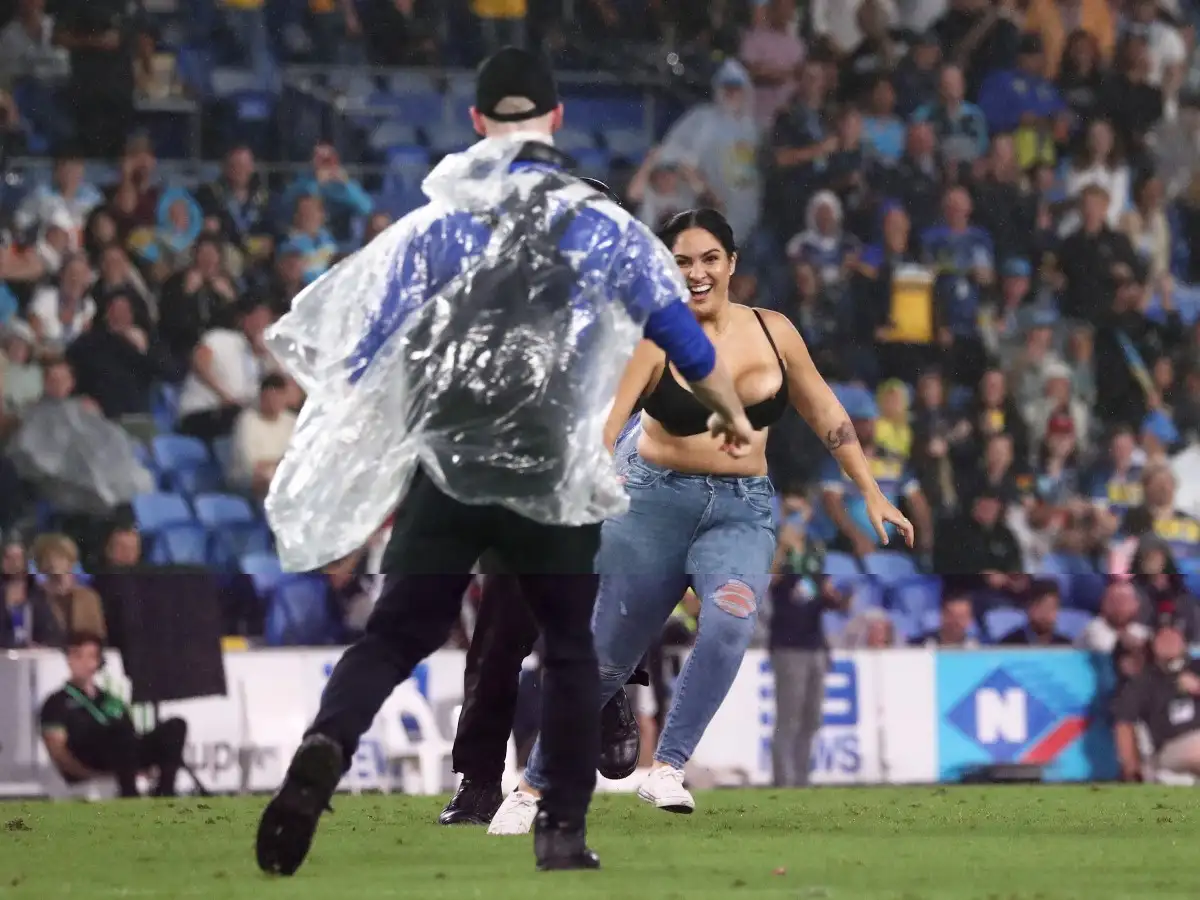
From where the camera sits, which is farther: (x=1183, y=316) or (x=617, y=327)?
(x=1183, y=316)

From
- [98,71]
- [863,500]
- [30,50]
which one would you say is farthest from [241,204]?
[863,500]

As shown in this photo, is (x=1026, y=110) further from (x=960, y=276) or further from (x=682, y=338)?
(x=682, y=338)

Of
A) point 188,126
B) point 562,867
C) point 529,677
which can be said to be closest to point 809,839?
point 562,867

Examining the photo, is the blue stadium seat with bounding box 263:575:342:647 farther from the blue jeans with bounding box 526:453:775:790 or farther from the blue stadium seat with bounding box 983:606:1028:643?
the blue stadium seat with bounding box 983:606:1028:643

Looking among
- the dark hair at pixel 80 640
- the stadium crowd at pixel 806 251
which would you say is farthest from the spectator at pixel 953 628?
the dark hair at pixel 80 640

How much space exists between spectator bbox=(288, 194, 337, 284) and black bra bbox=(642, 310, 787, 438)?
269 inches

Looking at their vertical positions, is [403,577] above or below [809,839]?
above

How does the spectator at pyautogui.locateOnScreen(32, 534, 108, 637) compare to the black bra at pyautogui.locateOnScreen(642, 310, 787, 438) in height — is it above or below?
below

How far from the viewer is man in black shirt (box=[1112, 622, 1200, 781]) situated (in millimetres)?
10062

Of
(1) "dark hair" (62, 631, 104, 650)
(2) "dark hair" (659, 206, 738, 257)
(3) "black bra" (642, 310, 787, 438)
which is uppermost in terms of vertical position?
(2) "dark hair" (659, 206, 738, 257)

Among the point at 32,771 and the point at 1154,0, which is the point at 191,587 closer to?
the point at 32,771

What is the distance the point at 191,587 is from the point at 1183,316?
355 inches

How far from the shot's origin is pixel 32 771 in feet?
28.9

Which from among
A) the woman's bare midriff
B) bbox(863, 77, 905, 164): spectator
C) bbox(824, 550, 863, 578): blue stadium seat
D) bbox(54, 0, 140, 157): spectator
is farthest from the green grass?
bbox(863, 77, 905, 164): spectator
